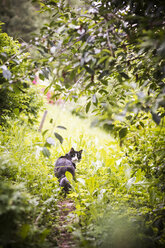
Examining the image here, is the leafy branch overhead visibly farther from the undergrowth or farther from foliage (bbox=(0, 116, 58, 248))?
foliage (bbox=(0, 116, 58, 248))

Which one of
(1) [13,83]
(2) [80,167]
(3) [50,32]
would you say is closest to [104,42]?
(3) [50,32]

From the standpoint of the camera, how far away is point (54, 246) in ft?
4.20

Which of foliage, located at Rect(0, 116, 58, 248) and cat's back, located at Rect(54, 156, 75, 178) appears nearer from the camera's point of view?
foliage, located at Rect(0, 116, 58, 248)

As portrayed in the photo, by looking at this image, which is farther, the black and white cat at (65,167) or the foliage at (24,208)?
the black and white cat at (65,167)

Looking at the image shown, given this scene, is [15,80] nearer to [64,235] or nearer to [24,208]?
[24,208]

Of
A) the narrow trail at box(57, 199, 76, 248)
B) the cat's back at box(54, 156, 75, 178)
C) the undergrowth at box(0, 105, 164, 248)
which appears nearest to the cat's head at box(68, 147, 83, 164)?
the cat's back at box(54, 156, 75, 178)

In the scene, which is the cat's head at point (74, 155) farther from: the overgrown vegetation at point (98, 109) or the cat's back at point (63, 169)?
the overgrown vegetation at point (98, 109)

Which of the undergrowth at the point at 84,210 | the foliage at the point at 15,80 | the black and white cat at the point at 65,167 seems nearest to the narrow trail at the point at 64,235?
the undergrowth at the point at 84,210

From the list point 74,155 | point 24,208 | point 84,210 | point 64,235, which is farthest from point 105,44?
point 74,155

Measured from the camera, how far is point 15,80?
1.31 m

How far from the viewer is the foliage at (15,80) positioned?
1.29 meters

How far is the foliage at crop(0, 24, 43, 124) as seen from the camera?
1.29 meters

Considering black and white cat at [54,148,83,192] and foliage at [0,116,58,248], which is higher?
black and white cat at [54,148,83,192]

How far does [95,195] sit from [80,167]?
1.23 m
